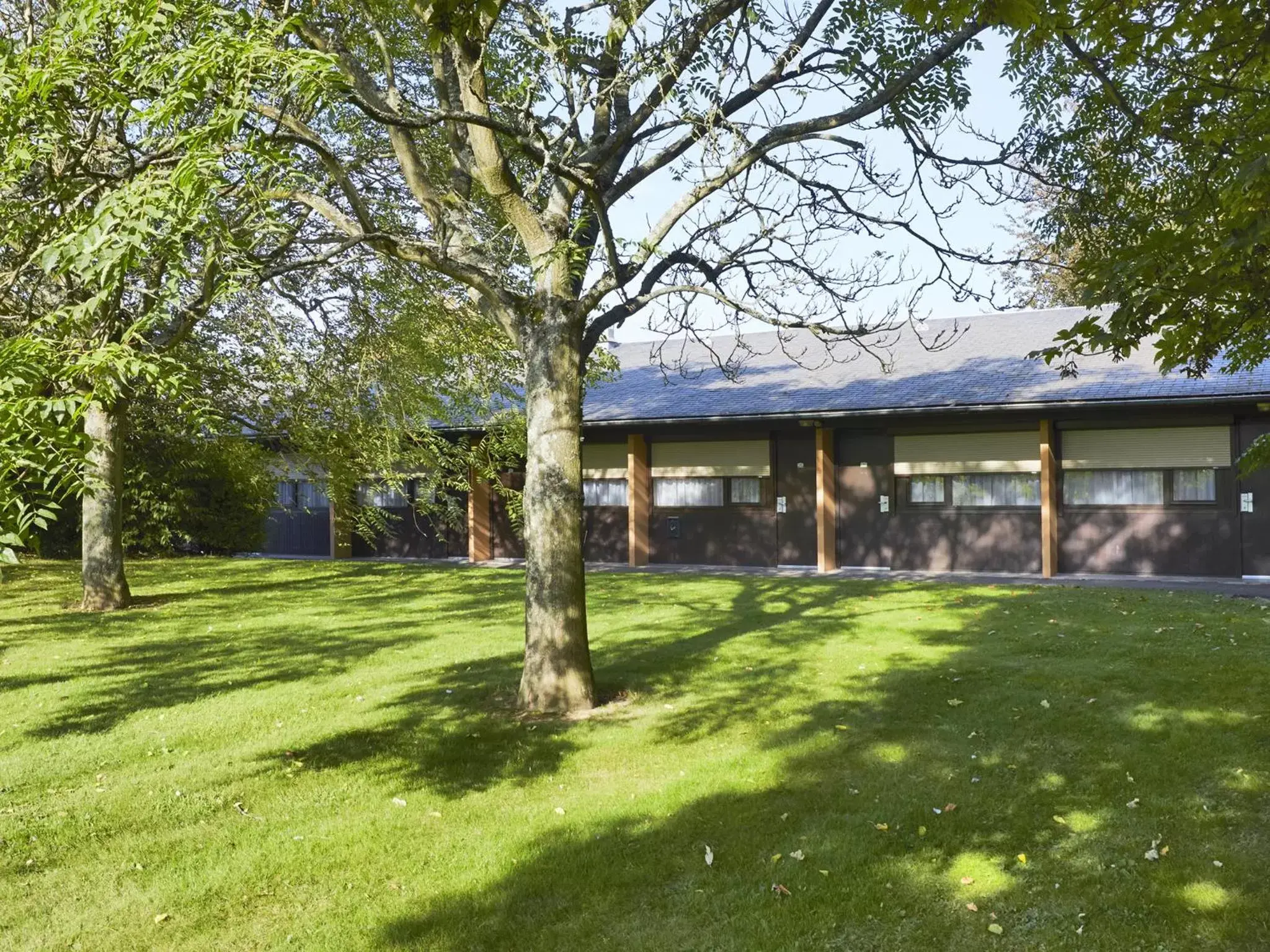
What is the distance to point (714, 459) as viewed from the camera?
19906 millimetres

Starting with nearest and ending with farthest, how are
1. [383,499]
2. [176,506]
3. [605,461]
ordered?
1. [605,461]
2. [176,506]
3. [383,499]

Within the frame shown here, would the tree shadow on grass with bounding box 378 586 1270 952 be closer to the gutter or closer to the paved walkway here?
the paved walkway

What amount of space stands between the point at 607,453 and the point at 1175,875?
670 inches

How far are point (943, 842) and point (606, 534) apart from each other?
16433 mm

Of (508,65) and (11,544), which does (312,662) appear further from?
(11,544)

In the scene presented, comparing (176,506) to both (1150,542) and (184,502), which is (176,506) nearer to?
(184,502)

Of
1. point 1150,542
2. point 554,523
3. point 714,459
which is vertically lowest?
point 1150,542

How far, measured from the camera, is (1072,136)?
24.8 ft

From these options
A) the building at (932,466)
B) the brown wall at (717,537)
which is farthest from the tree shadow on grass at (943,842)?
the brown wall at (717,537)

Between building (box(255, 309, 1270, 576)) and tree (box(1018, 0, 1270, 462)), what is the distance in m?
7.41

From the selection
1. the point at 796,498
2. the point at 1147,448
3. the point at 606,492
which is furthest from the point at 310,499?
the point at 1147,448

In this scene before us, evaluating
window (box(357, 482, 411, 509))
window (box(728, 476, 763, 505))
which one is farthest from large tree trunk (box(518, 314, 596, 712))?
window (box(357, 482, 411, 509))

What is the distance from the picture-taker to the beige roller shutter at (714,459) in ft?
64.1

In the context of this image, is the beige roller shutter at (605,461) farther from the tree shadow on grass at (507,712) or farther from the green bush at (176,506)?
the tree shadow on grass at (507,712)
